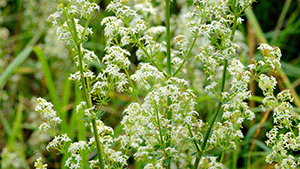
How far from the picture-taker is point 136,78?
2.27 metres

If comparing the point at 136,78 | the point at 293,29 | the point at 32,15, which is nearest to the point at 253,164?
the point at 293,29

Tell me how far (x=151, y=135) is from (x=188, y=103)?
0.33 m

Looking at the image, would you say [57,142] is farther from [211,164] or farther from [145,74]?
[211,164]

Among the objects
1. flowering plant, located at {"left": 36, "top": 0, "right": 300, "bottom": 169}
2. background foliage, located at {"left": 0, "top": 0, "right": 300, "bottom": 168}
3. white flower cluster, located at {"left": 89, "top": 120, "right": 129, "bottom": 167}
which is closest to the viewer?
flowering plant, located at {"left": 36, "top": 0, "right": 300, "bottom": 169}

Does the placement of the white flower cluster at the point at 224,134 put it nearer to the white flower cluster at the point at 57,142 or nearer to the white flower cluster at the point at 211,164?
the white flower cluster at the point at 211,164

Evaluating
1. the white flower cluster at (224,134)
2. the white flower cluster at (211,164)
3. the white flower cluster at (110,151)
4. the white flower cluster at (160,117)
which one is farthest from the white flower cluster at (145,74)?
the white flower cluster at (211,164)

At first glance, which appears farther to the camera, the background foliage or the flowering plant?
the background foliage

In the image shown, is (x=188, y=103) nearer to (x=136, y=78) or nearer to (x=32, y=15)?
(x=136, y=78)

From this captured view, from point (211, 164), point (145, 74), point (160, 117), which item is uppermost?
point (145, 74)

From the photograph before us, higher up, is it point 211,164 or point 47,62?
point 47,62

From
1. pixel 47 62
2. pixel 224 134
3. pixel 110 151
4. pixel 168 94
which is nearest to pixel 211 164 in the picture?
pixel 224 134

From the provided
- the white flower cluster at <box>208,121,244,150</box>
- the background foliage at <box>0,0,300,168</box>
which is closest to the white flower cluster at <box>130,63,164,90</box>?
the white flower cluster at <box>208,121,244,150</box>

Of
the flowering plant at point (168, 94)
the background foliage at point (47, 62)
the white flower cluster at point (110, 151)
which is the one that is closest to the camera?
the flowering plant at point (168, 94)

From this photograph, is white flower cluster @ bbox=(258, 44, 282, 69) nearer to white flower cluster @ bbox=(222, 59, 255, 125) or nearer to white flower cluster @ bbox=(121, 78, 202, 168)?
white flower cluster @ bbox=(222, 59, 255, 125)
